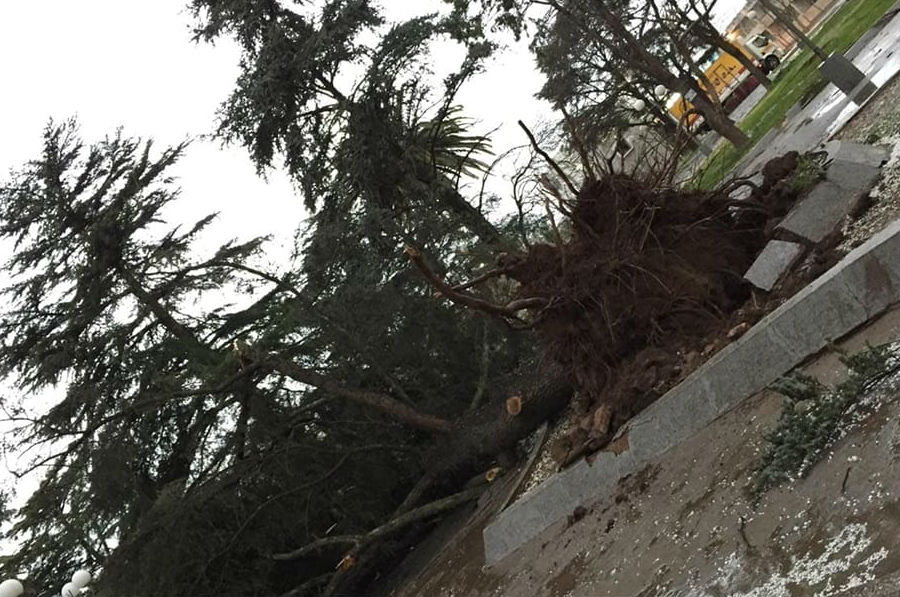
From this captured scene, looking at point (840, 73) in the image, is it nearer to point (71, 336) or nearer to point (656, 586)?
point (656, 586)

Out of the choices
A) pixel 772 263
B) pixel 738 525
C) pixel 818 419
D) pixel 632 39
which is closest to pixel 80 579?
pixel 738 525

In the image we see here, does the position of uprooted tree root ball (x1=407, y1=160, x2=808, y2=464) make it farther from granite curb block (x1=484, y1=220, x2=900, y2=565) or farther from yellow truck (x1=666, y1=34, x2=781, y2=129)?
yellow truck (x1=666, y1=34, x2=781, y2=129)

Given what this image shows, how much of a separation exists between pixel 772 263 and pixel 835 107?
13.4 feet

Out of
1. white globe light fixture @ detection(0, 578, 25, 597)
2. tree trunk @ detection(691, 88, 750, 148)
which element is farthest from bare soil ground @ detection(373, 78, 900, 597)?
tree trunk @ detection(691, 88, 750, 148)

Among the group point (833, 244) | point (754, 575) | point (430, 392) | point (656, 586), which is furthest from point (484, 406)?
point (754, 575)

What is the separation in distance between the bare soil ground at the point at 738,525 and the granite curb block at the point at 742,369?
0.36 feet

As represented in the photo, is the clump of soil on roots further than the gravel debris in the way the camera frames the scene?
Yes

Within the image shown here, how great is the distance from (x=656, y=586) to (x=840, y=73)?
7.33 metres

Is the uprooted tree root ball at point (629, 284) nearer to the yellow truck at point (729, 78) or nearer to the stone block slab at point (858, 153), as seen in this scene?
the stone block slab at point (858, 153)

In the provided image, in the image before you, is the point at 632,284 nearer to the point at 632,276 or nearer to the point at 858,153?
the point at 632,276

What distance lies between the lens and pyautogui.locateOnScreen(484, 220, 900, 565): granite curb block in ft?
17.7

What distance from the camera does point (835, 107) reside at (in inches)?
400

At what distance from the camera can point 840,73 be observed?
10.1 meters

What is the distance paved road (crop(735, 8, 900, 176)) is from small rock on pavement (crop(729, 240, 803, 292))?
1869 mm
